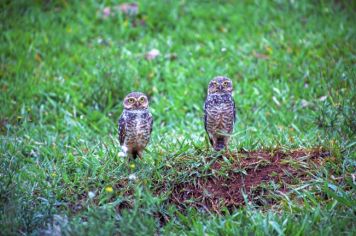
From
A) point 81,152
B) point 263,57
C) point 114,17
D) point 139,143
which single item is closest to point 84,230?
point 139,143

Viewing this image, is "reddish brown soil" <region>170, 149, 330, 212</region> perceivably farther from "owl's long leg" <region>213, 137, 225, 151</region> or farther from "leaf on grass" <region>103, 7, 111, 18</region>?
A: "leaf on grass" <region>103, 7, 111, 18</region>

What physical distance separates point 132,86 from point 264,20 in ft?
9.56

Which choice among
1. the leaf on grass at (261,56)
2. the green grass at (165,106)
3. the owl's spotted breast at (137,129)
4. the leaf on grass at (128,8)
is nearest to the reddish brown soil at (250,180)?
the green grass at (165,106)

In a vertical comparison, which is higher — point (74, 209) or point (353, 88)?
point (353, 88)

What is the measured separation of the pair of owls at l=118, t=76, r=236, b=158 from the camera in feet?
16.7

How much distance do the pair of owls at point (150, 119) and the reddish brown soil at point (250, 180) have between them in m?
0.34

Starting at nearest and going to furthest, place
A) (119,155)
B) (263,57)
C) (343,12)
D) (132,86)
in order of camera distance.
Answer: (119,155), (132,86), (263,57), (343,12)

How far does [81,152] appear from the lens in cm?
564

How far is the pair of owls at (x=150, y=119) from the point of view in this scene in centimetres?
509

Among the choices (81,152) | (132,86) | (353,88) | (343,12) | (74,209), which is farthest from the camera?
(343,12)

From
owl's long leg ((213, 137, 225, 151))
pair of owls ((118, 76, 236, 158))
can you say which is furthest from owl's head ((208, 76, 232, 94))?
owl's long leg ((213, 137, 225, 151))

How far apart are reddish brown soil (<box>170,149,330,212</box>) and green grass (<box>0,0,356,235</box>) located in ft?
0.31

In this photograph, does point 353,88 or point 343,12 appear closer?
point 353,88

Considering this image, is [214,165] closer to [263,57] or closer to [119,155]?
[119,155]
